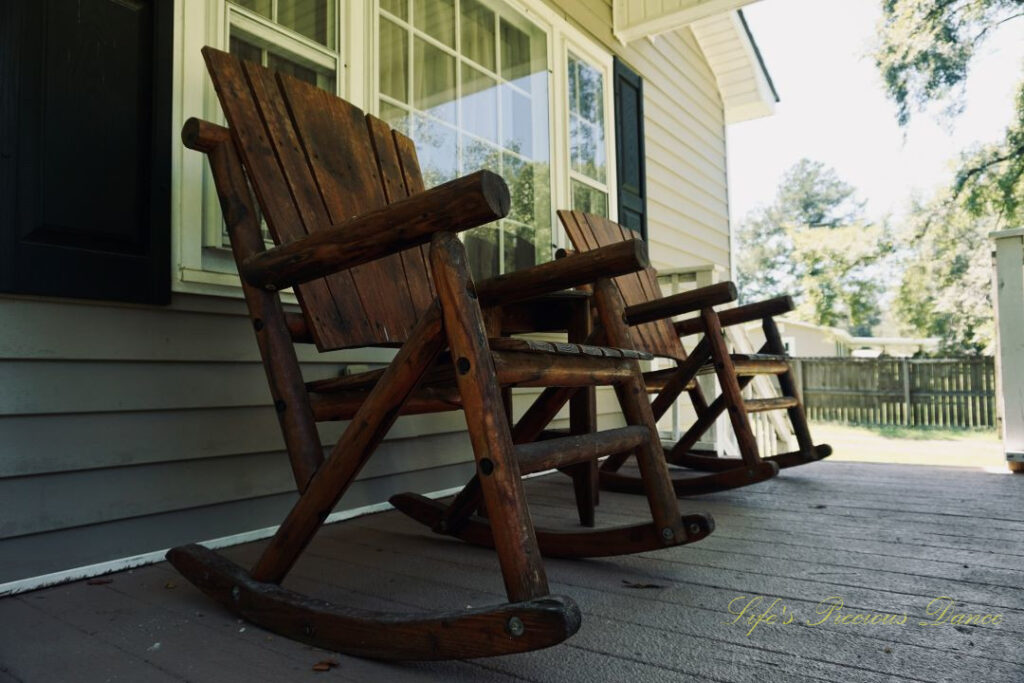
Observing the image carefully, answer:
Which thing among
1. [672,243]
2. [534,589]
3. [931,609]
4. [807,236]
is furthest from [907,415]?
[534,589]

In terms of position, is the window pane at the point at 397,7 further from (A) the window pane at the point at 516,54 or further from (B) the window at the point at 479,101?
(A) the window pane at the point at 516,54

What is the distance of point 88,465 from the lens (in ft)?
4.92

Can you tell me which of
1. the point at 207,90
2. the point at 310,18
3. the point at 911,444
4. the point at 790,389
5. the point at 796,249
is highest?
the point at 796,249

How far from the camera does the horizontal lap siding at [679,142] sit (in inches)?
175

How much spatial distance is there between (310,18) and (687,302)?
5.00 feet

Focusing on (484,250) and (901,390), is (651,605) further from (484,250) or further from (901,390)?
(901,390)

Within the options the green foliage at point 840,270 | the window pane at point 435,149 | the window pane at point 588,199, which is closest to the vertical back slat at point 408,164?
the window pane at point 435,149

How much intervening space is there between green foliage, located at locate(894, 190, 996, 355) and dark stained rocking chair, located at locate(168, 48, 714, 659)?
1243 centimetres

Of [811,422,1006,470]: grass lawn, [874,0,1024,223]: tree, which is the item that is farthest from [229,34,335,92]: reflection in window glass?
[874,0,1024,223]: tree

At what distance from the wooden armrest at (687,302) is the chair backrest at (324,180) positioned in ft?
2.66

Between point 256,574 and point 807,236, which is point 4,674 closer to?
point 256,574

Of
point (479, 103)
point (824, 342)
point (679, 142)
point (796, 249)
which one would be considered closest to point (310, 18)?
point (479, 103)

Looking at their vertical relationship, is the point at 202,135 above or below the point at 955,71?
below

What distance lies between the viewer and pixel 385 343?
1612 millimetres
